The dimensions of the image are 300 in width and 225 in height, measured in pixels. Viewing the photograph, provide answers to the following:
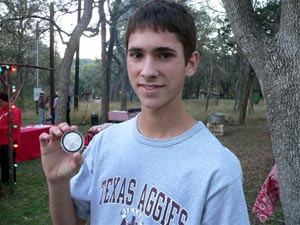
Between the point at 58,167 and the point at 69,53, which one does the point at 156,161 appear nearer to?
the point at 58,167

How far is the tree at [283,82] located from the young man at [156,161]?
98.7 inches

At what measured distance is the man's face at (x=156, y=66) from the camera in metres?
1.27

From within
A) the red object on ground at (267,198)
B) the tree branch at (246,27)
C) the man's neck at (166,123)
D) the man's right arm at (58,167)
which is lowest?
the red object on ground at (267,198)

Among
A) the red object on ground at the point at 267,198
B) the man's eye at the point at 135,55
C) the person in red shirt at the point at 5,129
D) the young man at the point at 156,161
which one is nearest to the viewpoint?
the young man at the point at 156,161

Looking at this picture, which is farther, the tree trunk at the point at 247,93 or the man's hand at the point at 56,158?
the tree trunk at the point at 247,93

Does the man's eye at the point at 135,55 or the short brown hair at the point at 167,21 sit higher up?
the short brown hair at the point at 167,21

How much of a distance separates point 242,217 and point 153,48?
0.62m

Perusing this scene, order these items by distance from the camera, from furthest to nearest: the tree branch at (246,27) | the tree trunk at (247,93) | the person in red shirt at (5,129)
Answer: the tree trunk at (247,93)
the person in red shirt at (5,129)
the tree branch at (246,27)

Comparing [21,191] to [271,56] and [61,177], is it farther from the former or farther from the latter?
[61,177]

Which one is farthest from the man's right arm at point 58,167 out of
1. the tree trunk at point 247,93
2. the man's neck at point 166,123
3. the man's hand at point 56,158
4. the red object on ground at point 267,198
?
the tree trunk at point 247,93

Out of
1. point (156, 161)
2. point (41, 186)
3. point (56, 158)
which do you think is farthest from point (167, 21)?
point (41, 186)

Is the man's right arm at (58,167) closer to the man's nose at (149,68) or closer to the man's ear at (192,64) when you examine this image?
the man's nose at (149,68)

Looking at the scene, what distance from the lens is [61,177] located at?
4.28 feet

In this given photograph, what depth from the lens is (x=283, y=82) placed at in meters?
3.65
